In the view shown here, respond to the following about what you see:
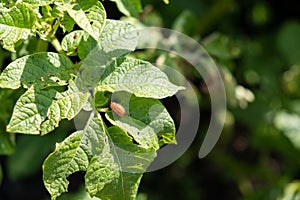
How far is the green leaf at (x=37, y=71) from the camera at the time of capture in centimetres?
109

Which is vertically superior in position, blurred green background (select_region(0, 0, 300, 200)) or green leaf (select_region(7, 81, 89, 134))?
green leaf (select_region(7, 81, 89, 134))

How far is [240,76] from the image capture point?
2.64 m

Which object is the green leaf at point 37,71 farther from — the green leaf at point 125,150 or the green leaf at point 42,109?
the green leaf at point 125,150

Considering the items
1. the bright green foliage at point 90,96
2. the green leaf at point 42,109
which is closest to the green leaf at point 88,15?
the bright green foliage at point 90,96

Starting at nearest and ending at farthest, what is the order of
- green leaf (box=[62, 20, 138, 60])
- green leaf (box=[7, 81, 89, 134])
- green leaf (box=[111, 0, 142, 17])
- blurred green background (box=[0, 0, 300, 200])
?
green leaf (box=[7, 81, 89, 134])
green leaf (box=[62, 20, 138, 60])
green leaf (box=[111, 0, 142, 17])
blurred green background (box=[0, 0, 300, 200])

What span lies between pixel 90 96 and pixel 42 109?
102 mm

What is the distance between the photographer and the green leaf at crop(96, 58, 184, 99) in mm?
1124

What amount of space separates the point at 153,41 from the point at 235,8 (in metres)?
0.94

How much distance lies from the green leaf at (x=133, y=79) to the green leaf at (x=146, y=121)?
0.03 metres

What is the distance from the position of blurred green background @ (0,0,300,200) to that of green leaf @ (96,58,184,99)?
39.9 inches

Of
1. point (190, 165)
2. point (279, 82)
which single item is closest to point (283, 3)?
point (279, 82)

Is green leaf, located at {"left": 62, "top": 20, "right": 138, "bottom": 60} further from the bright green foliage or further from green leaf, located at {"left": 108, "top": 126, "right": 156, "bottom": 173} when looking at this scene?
green leaf, located at {"left": 108, "top": 126, "right": 156, "bottom": 173}

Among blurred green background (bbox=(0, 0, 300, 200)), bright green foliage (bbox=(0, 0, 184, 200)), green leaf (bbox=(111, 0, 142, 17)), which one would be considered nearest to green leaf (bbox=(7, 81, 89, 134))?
bright green foliage (bbox=(0, 0, 184, 200))

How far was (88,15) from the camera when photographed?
3.62ft
